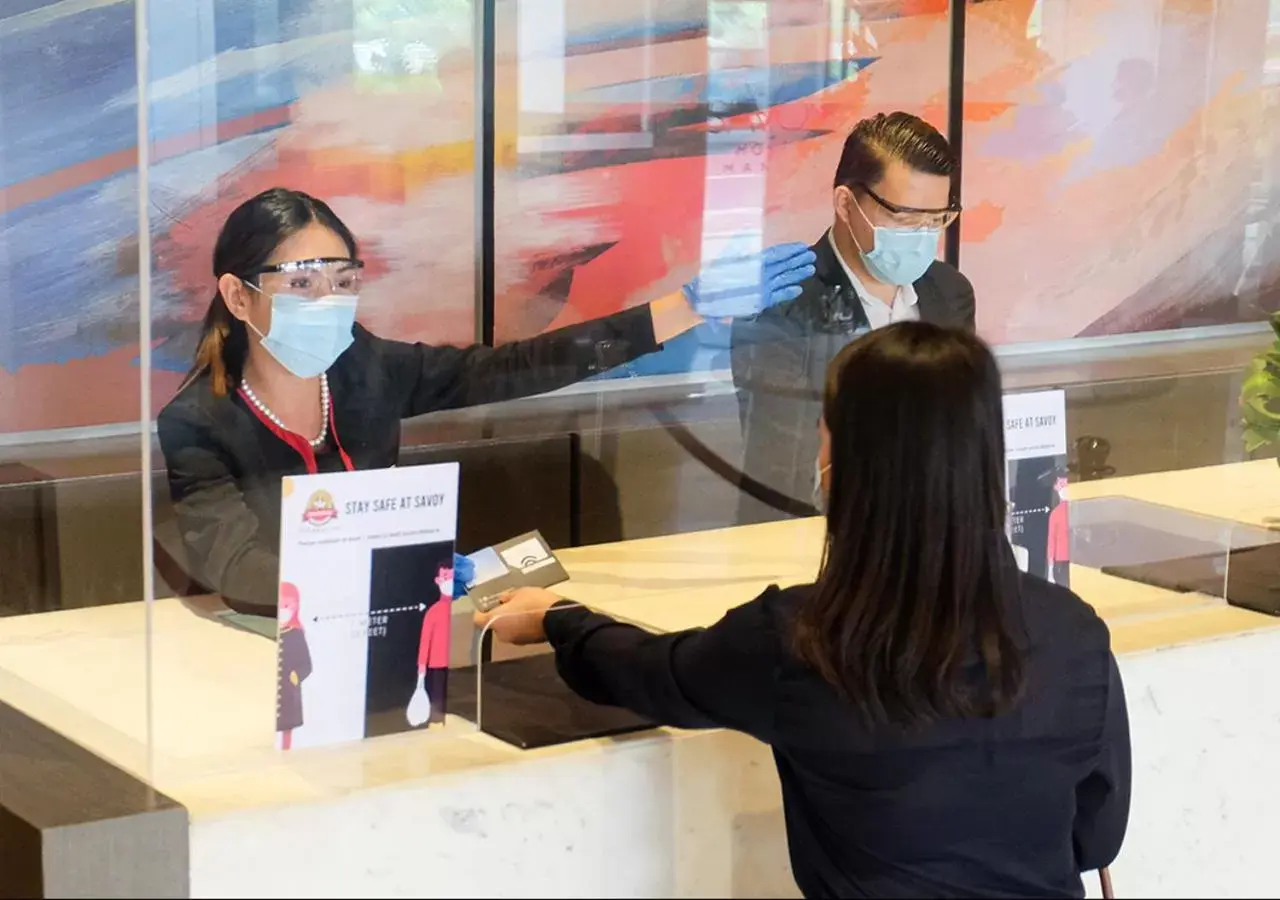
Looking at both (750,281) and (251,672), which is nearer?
(251,672)

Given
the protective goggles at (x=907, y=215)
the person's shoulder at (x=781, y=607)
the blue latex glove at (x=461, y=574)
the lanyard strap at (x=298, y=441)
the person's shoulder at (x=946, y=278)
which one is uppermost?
the protective goggles at (x=907, y=215)

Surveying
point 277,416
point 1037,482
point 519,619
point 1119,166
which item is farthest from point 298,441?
point 1119,166

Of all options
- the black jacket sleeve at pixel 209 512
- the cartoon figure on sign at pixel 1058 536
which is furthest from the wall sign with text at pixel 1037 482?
the black jacket sleeve at pixel 209 512

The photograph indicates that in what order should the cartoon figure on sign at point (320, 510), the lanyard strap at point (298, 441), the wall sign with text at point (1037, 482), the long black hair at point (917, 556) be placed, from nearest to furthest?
the long black hair at point (917, 556), the cartoon figure on sign at point (320, 510), the lanyard strap at point (298, 441), the wall sign with text at point (1037, 482)

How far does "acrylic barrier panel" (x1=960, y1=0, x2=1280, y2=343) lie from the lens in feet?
8.10

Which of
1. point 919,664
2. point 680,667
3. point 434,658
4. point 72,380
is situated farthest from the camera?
point 72,380

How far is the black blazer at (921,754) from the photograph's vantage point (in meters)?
1.38

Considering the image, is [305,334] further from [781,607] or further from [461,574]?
[781,607]

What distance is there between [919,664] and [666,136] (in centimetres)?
114

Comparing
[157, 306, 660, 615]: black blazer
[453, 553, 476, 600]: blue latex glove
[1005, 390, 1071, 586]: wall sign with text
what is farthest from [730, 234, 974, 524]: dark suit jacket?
[453, 553, 476, 600]: blue latex glove

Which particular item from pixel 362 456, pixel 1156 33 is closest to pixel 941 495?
pixel 362 456

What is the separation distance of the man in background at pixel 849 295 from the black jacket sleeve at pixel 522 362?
161 millimetres

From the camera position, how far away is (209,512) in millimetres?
1599

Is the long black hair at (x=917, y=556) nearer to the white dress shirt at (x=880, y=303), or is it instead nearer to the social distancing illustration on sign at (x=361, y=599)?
the social distancing illustration on sign at (x=361, y=599)
